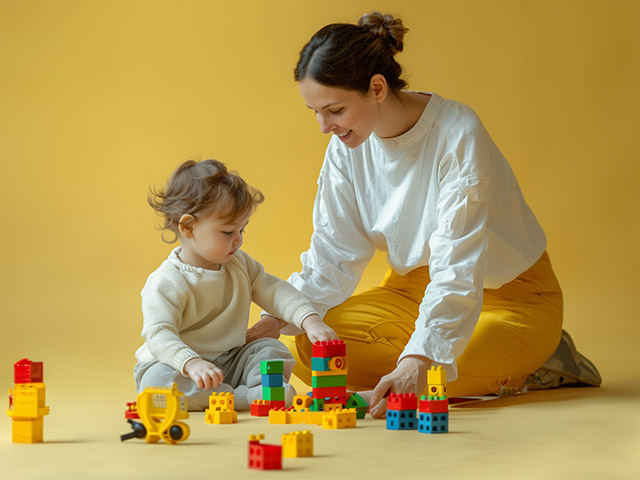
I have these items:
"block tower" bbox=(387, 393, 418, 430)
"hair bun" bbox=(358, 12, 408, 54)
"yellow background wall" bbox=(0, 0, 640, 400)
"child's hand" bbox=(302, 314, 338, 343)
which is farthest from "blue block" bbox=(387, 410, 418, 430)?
"yellow background wall" bbox=(0, 0, 640, 400)

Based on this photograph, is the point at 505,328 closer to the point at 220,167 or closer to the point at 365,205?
the point at 365,205

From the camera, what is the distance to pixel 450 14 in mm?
4695

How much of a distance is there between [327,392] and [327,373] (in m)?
0.05

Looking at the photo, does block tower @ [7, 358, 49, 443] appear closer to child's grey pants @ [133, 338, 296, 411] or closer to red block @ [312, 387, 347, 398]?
child's grey pants @ [133, 338, 296, 411]

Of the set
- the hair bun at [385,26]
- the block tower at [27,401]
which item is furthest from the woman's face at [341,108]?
the block tower at [27,401]

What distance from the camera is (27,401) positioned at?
6.95 feet

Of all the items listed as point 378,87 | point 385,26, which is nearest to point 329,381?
point 378,87

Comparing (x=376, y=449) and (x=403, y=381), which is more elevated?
(x=403, y=381)

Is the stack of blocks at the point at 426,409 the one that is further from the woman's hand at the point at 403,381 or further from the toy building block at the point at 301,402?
the toy building block at the point at 301,402

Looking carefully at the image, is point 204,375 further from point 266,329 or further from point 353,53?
point 353,53

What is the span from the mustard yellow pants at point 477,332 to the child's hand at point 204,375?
0.49m

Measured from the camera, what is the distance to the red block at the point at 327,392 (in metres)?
2.44

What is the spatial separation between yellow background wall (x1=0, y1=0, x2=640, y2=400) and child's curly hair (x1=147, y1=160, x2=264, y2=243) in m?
1.40

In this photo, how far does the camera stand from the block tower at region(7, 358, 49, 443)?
2.11 m
